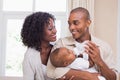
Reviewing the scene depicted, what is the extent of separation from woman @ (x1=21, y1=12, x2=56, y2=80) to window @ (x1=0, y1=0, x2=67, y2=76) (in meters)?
1.05

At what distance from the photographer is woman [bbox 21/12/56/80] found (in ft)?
6.74

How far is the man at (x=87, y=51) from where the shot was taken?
169 centimetres

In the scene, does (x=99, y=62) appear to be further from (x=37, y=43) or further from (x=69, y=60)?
(x=37, y=43)

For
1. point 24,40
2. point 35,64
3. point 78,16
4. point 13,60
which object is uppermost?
point 78,16

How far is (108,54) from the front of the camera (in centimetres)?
183

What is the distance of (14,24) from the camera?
3.29 m

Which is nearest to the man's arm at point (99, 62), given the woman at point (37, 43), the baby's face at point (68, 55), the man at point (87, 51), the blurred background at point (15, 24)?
the man at point (87, 51)

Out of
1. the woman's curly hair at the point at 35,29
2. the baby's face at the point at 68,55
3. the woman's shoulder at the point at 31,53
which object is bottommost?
the woman's shoulder at the point at 31,53

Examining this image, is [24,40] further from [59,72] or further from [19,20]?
[19,20]

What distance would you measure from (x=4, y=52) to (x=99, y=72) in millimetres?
1833

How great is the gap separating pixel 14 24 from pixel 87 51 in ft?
5.79

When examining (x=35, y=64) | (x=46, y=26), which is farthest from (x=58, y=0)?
(x=35, y=64)

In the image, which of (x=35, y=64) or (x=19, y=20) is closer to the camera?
(x=35, y=64)

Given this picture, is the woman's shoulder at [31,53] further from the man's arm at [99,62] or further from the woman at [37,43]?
the man's arm at [99,62]
